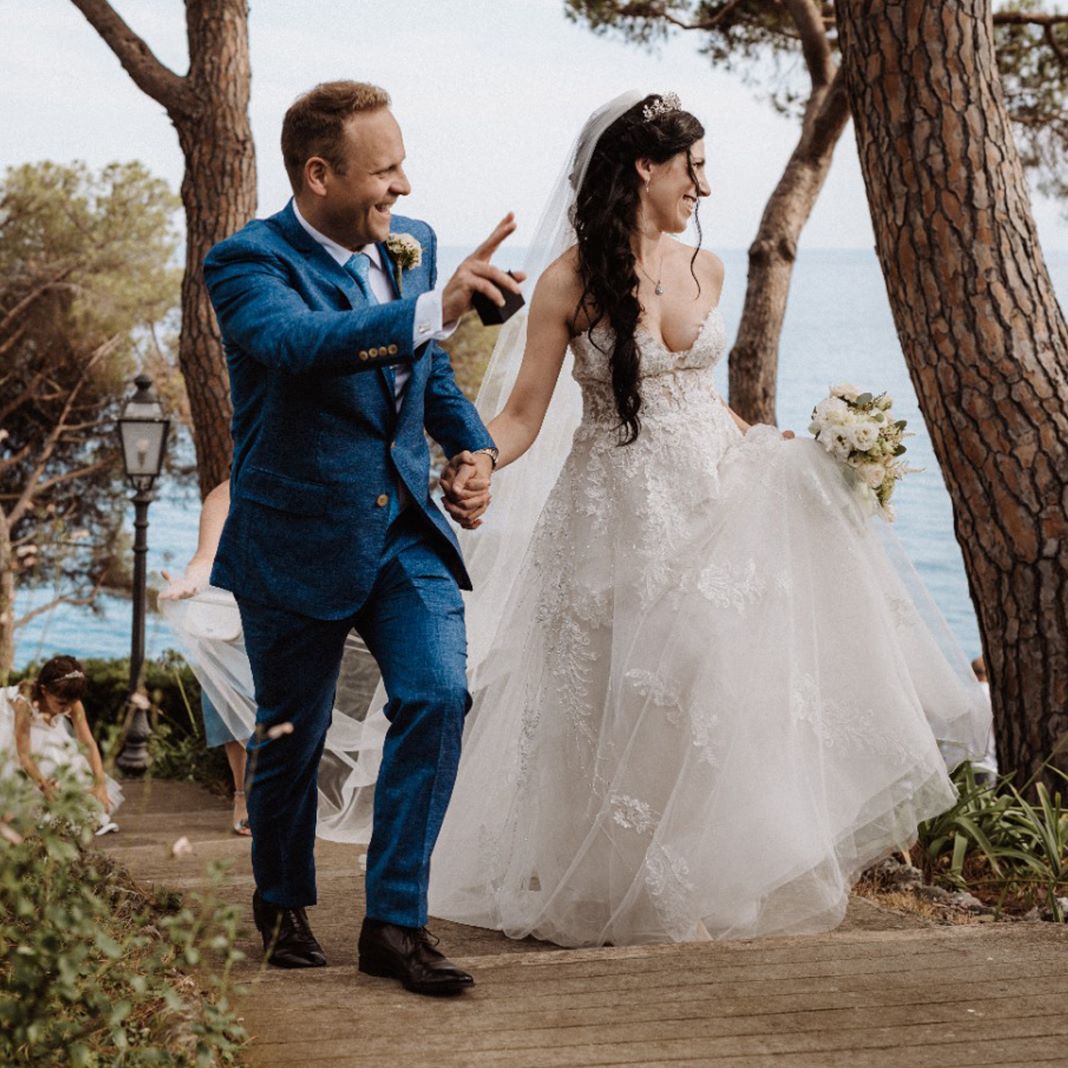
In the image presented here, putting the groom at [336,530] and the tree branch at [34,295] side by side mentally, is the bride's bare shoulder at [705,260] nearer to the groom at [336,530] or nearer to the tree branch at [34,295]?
the groom at [336,530]

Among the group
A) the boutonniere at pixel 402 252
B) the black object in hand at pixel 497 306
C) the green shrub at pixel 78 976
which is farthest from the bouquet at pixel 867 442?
the green shrub at pixel 78 976

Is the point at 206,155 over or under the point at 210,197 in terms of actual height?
over

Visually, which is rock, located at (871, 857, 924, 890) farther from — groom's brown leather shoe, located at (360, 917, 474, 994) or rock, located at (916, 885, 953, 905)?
groom's brown leather shoe, located at (360, 917, 474, 994)

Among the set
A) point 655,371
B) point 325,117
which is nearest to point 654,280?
point 655,371

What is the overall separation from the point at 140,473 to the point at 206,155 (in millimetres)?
2372

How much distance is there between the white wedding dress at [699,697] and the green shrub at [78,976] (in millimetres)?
1290

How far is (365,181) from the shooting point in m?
3.31

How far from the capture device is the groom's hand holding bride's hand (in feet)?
11.8

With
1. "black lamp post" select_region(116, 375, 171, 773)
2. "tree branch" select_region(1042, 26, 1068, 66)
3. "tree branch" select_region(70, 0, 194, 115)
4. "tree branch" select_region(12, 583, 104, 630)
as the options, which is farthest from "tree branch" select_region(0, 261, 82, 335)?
"tree branch" select_region(1042, 26, 1068, 66)

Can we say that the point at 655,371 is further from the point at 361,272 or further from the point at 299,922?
the point at 299,922

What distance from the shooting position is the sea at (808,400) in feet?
76.4

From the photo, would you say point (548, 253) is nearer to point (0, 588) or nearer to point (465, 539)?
point (465, 539)

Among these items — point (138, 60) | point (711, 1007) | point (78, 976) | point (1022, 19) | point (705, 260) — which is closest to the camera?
point (78, 976)

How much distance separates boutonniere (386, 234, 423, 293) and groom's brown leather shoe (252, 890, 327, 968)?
1.42 meters
